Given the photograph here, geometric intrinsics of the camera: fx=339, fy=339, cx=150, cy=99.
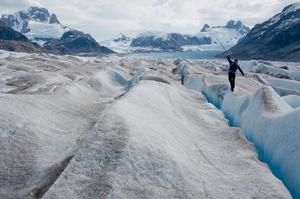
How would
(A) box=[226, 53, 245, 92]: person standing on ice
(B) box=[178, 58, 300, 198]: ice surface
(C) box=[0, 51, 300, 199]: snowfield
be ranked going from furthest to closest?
1. (A) box=[226, 53, 245, 92]: person standing on ice
2. (B) box=[178, 58, 300, 198]: ice surface
3. (C) box=[0, 51, 300, 199]: snowfield

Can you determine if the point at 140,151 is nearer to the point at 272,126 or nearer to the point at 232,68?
the point at 272,126

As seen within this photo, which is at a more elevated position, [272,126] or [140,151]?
[140,151]

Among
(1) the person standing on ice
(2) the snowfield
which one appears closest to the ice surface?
(2) the snowfield

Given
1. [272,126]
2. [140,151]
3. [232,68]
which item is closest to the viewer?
[140,151]

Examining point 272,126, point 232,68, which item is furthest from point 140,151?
point 232,68

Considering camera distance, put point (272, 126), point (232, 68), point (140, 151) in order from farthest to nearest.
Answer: point (232, 68) → point (272, 126) → point (140, 151)

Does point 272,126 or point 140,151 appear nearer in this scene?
point 140,151

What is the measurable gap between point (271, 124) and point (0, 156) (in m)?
11.9

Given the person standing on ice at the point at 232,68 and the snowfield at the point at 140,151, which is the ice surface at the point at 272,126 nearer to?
the snowfield at the point at 140,151

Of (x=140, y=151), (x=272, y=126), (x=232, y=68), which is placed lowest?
(x=272, y=126)

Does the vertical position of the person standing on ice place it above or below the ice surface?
above

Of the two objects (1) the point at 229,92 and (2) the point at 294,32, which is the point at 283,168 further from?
(2) the point at 294,32

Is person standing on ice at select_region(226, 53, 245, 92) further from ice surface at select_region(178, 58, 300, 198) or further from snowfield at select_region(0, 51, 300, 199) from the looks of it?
snowfield at select_region(0, 51, 300, 199)

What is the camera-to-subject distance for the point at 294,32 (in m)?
183
